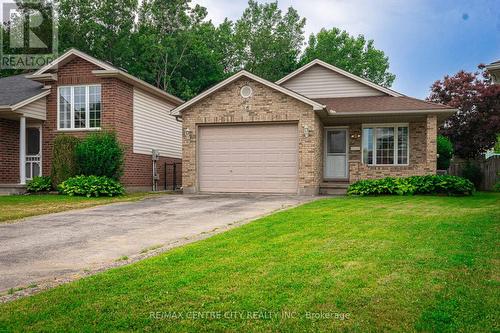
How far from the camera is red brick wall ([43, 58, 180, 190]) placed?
17500 mm

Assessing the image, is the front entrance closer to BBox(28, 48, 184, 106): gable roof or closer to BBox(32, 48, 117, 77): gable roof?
BBox(28, 48, 184, 106): gable roof

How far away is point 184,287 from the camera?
14.2 ft

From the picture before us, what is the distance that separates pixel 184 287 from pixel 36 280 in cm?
189

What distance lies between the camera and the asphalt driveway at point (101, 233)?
5.68 metres

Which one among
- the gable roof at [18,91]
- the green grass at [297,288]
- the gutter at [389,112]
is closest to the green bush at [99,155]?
the gable roof at [18,91]

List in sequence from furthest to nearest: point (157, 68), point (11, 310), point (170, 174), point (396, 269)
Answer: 1. point (157, 68)
2. point (170, 174)
3. point (396, 269)
4. point (11, 310)

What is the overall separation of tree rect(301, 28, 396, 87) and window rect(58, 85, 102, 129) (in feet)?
103

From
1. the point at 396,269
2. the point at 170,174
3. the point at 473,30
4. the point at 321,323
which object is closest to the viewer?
the point at 321,323

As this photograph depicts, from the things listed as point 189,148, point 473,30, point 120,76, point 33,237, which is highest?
point 473,30

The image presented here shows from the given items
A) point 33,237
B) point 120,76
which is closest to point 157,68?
point 120,76

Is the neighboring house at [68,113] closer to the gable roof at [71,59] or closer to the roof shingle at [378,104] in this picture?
the gable roof at [71,59]

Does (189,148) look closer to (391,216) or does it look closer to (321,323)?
(391,216)

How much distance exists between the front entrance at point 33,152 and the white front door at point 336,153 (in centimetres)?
1197

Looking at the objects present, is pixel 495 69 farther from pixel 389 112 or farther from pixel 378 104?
pixel 378 104
